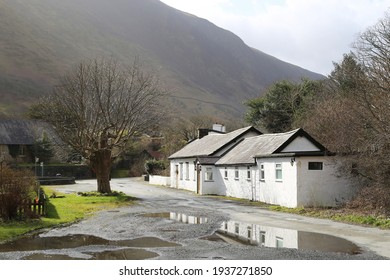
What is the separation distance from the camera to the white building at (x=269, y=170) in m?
24.6

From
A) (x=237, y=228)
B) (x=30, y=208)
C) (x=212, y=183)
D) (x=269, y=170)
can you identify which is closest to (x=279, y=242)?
(x=237, y=228)

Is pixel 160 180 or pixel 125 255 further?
pixel 160 180

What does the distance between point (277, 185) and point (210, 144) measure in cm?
1681

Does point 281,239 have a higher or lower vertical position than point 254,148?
lower

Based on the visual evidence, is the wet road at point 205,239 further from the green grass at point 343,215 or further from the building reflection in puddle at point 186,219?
the green grass at point 343,215

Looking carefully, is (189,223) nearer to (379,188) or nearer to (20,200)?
(20,200)

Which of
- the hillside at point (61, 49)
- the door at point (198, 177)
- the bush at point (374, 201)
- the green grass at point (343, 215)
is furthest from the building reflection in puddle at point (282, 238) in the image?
the hillside at point (61, 49)

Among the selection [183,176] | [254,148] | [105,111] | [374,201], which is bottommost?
[374,201]

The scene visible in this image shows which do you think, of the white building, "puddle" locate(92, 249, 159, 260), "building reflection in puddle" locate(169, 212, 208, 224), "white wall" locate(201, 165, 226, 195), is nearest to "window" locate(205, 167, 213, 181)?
the white building

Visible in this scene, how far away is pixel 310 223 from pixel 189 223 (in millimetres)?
5095

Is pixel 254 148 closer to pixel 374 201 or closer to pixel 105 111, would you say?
pixel 105 111

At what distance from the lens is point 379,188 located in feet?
64.8

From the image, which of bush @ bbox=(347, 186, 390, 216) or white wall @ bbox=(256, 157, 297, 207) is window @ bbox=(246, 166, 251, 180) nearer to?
white wall @ bbox=(256, 157, 297, 207)

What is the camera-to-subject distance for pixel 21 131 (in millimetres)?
74875
